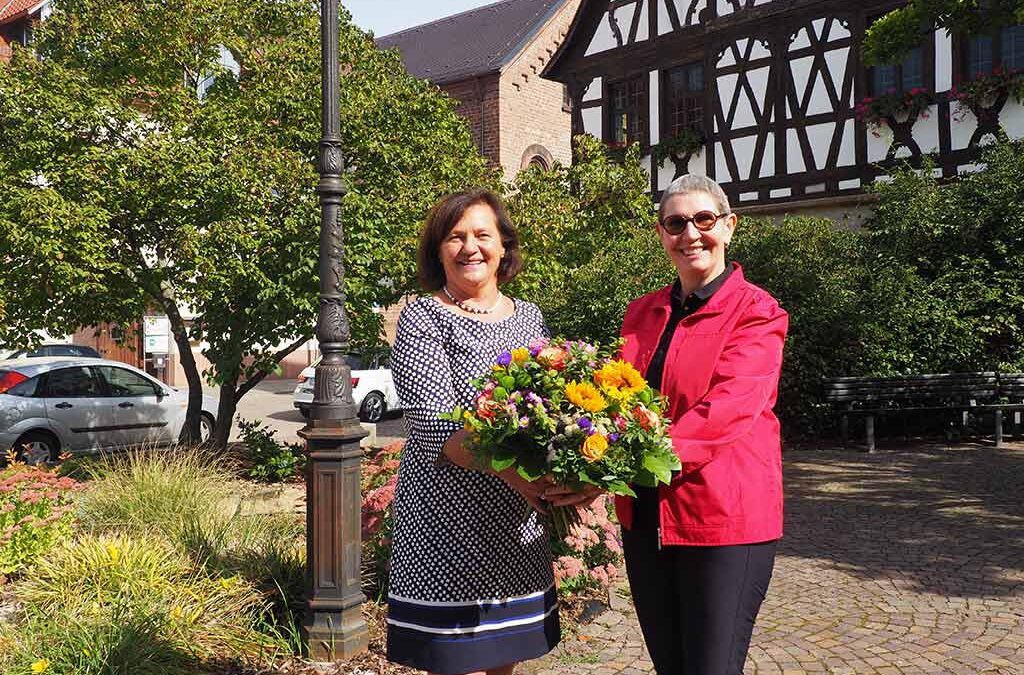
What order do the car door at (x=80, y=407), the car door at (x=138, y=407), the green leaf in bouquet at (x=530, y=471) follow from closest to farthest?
the green leaf in bouquet at (x=530, y=471)
the car door at (x=80, y=407)
the car door at (x=138, y=407)

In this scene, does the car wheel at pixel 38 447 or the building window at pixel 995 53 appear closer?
the car wheel at pixel 38 447

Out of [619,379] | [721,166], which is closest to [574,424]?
[619,379]

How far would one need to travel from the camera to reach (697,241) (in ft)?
8.18

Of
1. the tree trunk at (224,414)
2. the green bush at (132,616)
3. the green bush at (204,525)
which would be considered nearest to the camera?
the green bush at (132,616)

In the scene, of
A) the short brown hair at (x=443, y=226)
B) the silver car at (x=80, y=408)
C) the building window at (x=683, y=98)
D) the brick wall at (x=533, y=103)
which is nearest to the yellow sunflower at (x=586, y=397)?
the short brown hair at (x=443, y=226)

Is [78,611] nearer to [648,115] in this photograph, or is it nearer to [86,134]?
[86,134]

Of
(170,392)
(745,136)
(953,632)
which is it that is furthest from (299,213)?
(745,136)

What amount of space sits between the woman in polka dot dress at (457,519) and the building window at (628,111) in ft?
51.5

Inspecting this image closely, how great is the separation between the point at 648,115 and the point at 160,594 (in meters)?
15.2

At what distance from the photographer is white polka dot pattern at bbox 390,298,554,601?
8.22 feet

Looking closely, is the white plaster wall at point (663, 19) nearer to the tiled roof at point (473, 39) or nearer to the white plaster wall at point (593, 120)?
the white plaster wall at point (593, 120)

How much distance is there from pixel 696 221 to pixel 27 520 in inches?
198

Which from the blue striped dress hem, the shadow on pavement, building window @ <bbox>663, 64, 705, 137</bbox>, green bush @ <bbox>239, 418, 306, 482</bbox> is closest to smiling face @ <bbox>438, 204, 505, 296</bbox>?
the blue striped dress hem

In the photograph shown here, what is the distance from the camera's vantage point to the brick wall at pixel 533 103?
25969 mm
